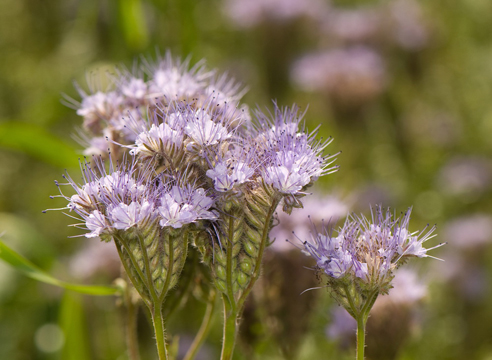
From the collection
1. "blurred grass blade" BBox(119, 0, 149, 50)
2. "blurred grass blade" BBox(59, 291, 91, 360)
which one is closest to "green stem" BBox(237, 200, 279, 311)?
"blurred grass blade" BBox(59, 291, 91, 360)

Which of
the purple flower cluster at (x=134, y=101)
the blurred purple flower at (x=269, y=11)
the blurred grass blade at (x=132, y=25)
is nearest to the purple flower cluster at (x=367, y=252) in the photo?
the purple flower cluster at (x=134, y=101)

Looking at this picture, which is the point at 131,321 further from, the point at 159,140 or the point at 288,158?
the point at 288,158

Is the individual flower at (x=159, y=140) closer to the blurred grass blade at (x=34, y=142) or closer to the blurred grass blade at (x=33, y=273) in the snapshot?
the blurred grass blade at (x=33, y=273)

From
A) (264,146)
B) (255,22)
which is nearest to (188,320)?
(264,146)

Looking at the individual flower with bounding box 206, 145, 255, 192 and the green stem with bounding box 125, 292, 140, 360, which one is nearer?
the individual flower with bounding box 206, 145, 255, 192

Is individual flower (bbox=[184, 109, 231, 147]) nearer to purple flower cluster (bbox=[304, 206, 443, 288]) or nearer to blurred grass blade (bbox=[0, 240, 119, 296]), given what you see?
purple flower cluster (bbox=[304, 206, 443, 288])

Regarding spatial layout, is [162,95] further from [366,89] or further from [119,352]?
[366,89]

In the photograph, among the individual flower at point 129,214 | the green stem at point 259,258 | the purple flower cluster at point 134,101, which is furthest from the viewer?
the purple flower cluster at point 134,101
